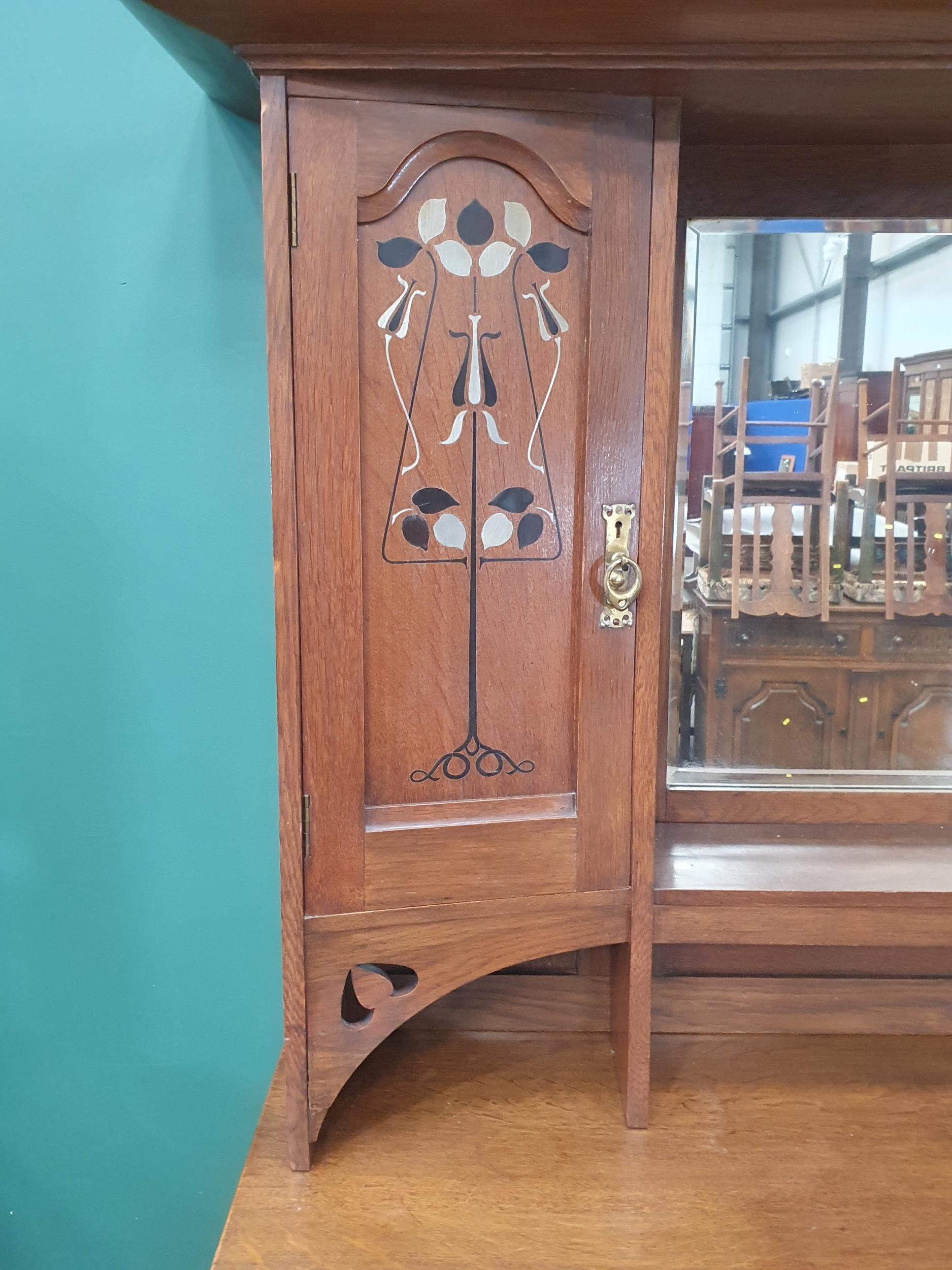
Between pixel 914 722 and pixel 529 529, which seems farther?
pixel 914 722

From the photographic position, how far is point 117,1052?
5.17 ft

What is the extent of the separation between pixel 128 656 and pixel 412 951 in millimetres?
639

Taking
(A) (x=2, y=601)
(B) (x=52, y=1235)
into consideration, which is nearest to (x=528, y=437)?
(A) (x=2, y=601)

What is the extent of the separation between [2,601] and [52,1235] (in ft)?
3.44

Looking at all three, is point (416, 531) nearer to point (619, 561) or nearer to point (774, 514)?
point (619, 561)

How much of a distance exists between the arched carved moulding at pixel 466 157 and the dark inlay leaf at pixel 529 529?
1.14 ft

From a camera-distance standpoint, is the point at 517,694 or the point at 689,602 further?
the point at 689,602

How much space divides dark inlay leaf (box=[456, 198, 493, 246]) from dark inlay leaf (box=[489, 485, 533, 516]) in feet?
0.92

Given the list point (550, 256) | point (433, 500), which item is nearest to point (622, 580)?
point (433, 500)

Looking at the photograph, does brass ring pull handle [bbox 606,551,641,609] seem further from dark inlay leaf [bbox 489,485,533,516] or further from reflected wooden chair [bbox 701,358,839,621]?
reflected wooden chair [bbox 701,358,839,621]

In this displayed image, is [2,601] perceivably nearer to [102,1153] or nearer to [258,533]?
[258,533]

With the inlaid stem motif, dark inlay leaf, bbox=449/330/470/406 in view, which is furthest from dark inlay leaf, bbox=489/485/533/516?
dark inlay leaf, bbox=449/330/470/406

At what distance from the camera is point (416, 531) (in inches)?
45.3

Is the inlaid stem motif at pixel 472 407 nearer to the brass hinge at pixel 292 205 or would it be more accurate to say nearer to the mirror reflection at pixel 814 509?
the brass hinge at pixel 292 205
